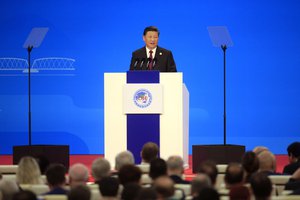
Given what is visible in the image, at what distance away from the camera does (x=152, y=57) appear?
9.20 metres

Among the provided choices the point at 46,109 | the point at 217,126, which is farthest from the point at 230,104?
the point at 46,109

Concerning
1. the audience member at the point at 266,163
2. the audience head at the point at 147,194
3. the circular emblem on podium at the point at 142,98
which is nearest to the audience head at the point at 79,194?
the audience head at the point at 147,194

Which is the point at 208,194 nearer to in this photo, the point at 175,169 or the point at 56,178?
the point at 175,169

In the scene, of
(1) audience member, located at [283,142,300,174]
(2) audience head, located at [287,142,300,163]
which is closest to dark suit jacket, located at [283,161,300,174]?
(1) audience member, located at [283,142,300,174]

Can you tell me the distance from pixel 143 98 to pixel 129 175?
3035mm

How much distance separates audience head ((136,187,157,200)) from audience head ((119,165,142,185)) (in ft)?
2.66

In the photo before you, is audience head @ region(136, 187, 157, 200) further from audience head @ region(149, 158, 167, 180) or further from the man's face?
the man's face

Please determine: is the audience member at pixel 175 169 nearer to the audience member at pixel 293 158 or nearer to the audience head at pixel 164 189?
the audience head at pixel 164 189

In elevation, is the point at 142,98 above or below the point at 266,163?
above

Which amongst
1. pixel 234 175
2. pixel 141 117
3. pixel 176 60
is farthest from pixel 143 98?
pixel 176 60

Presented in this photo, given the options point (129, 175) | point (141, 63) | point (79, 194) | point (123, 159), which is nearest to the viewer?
point (79, 194)

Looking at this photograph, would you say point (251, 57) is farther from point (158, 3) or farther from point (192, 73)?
point (158, 3)

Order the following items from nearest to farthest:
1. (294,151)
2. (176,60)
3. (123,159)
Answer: (123,159) < (294,151) < (176,60)

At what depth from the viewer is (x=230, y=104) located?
11.6 metres
